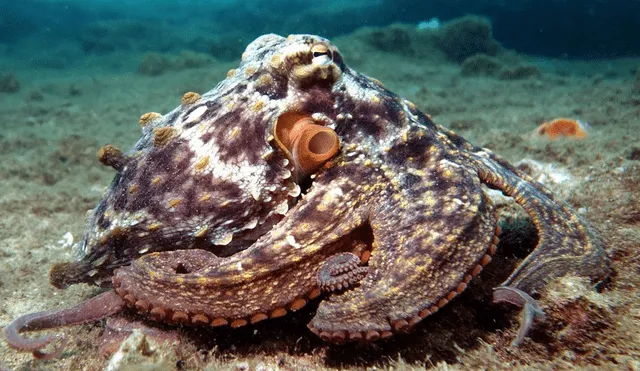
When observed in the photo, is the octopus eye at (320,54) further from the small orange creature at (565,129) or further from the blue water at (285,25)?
the blue water at (285,25)

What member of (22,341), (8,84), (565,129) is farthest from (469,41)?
(22,341)

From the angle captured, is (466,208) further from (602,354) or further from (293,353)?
(293,353)

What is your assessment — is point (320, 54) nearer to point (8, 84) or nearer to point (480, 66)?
point (480, 66)

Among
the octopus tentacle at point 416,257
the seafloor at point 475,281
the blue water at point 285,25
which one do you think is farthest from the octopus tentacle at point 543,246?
the blue water at point 285,25

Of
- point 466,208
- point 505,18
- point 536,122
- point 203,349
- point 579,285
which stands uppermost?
point 505,18

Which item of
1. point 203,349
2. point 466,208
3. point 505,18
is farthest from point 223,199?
point 505,18

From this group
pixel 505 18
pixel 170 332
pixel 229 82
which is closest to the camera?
pixel 170 332
